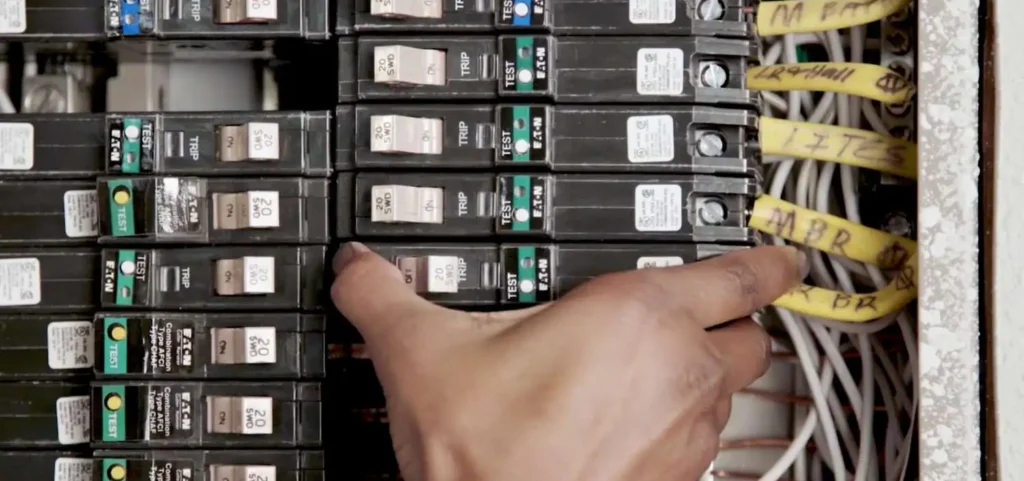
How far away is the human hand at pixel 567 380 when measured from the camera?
0.75m

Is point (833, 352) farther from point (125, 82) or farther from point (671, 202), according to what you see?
point (125, 82)

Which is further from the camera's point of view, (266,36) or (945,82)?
(266,36)

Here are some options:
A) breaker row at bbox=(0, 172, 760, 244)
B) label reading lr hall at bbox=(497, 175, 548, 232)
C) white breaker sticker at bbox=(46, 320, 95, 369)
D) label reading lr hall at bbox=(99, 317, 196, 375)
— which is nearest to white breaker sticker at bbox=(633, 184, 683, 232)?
breaker row at bbox=(0, 172, 760, 244)

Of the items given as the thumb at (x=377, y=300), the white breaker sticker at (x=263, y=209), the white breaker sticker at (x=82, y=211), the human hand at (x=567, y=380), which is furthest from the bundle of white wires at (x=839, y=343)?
the white breaker sticker at (x=82, y=211)

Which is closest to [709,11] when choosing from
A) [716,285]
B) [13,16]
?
[716,285]

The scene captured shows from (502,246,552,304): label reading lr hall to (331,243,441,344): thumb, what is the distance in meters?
0.12

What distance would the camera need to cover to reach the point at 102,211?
101 centimetres

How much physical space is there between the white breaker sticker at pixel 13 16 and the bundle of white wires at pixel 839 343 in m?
0.83

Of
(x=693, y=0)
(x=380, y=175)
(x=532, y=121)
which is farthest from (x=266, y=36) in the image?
(x=693, y=0)

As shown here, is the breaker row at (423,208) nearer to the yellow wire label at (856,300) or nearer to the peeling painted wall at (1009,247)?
the yellow wire label at (856,300)

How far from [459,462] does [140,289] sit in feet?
1.50

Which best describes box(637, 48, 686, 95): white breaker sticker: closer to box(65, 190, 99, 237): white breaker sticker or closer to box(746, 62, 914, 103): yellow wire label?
box(746, 62, 914, 103): yellow wire label

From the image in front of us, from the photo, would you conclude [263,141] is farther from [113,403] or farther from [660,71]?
[660,71]

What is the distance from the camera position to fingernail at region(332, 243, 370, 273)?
0.94m
